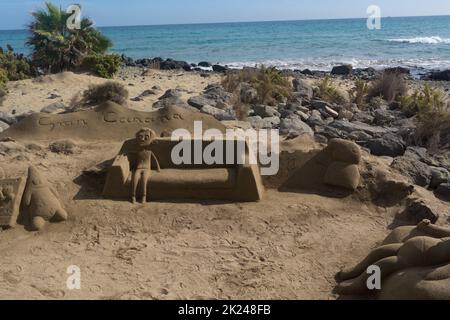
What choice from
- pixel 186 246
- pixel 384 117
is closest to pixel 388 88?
pixel 384 117

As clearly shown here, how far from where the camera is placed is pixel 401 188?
222 inches

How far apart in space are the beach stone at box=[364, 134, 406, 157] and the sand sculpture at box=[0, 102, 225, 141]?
2423mm

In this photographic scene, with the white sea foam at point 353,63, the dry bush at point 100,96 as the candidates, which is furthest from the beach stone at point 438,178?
the white sea foam at point 353,63

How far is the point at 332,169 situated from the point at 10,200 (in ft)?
12.1

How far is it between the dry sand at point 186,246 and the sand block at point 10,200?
144mm

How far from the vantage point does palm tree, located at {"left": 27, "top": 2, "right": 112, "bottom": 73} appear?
14172mm

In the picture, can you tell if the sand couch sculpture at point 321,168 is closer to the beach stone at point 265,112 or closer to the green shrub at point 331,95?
the beach stone at point 265,112

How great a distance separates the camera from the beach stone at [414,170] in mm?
6293

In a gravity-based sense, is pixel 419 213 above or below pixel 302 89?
below

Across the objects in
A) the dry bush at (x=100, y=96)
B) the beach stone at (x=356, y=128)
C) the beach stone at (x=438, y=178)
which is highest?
the dry bush at (x=100, y=96)

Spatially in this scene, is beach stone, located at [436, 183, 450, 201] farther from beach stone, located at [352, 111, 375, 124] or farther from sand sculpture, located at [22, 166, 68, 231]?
sand sculpture, located at [22, 166, 68, 231]

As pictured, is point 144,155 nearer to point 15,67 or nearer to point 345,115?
point 345,115

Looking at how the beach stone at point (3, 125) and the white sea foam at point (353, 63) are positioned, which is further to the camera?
the white sea foam at point (353, 63)

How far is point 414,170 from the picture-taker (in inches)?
252
